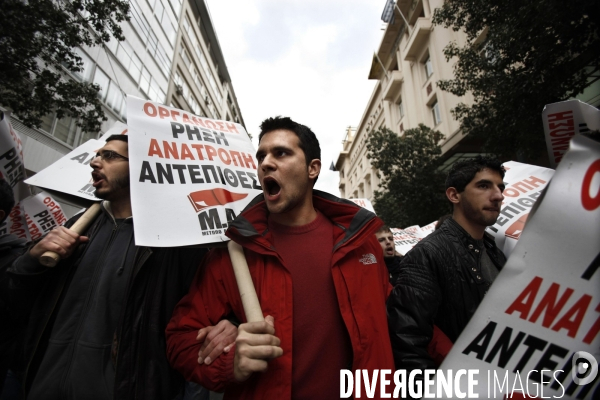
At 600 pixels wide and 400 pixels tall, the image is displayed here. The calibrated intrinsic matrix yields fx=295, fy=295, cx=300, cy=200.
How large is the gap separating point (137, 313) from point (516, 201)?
296cm

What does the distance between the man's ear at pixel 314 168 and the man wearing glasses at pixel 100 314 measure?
890 millimetres

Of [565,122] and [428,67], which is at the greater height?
[428,67]

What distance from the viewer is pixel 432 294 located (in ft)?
5.24

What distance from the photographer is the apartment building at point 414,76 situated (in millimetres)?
14078

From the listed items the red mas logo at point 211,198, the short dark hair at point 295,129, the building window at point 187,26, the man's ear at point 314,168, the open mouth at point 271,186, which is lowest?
the red mas logo at point 211,198

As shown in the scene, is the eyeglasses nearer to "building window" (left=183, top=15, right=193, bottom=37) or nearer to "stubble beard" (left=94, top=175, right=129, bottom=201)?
"stubble beard" (left=94, top=175, right=129, bottom=201)

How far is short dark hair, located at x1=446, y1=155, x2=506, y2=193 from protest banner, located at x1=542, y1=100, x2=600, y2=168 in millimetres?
734

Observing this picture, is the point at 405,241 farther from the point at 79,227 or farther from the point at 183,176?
the point at 79,227

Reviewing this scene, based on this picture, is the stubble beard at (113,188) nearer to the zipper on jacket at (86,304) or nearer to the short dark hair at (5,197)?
the zipper on jacket at (86,304)

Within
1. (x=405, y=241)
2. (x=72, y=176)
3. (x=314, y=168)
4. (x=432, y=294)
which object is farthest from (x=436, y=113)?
(x=72, y=176)

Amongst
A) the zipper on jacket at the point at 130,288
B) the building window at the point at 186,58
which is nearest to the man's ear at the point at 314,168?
the zipper on jacket at the point at 130,288

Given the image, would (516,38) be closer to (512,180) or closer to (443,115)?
(512,180)

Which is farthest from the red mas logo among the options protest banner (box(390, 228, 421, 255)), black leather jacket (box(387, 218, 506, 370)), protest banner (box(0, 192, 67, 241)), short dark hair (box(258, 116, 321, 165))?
protest banner (box(390, 228, 421, 255))

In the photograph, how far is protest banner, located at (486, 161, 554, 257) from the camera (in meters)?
2.34
